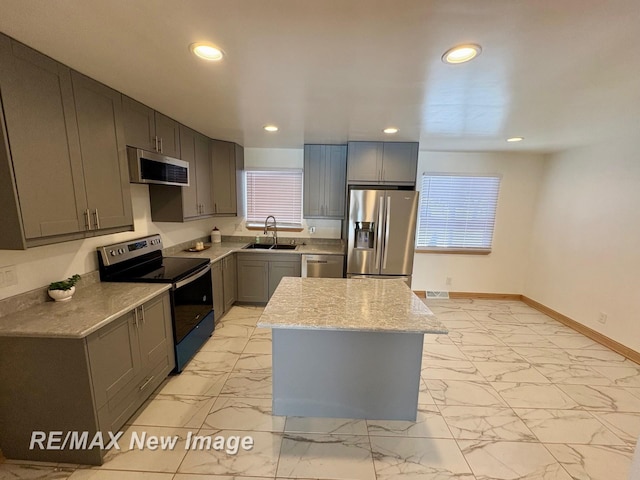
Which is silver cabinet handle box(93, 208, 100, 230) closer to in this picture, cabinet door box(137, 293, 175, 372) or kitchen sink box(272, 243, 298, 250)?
cabinet door box(137, 293, 175, 372)

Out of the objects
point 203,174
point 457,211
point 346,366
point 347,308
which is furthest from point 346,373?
point 457,211

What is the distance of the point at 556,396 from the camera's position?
7.32 feet

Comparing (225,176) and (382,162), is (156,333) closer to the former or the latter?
(225,176)

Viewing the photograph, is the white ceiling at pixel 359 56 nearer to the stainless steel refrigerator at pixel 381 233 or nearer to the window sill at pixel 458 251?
the stainless steel refrigerator at pixel 381 233

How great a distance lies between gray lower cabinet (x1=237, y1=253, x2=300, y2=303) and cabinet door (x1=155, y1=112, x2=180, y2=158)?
1.61m

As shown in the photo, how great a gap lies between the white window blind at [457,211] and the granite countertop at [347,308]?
234cm

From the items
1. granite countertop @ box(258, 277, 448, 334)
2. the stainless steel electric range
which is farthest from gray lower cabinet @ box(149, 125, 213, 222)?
granite countertop @ box(258, 277, 448, 334)

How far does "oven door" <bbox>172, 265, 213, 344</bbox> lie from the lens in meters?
2.30

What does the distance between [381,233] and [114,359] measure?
2885mm

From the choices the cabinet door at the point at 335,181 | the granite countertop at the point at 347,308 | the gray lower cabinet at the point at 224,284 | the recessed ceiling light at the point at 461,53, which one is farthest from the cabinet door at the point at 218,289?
the recessed ceiling light at the point at 461,53

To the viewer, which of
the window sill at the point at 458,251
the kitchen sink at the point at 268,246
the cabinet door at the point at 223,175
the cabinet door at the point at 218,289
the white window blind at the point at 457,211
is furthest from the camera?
the window sill at the point at 458,251

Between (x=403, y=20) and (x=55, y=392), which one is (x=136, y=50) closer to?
(x=403, y=20)

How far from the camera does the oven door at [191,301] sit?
230 centimetres

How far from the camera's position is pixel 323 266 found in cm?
368
